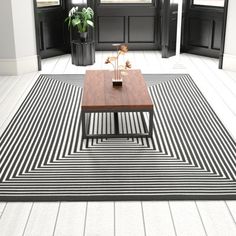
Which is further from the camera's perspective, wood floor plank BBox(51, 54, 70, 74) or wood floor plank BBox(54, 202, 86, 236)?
wood floor plank BBox(51, 54, 70, 74)

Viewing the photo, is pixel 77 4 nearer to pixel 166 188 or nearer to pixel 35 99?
pixel 35 99

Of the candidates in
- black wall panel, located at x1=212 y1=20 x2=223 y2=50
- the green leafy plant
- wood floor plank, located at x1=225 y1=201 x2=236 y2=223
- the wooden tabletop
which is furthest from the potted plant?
wood floor plank, located at x1=225 y1=201 x2=236 y2=223

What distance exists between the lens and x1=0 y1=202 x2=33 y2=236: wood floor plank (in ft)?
11.0

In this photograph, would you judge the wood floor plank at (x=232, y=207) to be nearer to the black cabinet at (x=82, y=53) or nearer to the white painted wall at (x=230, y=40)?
the white painted wall at (x=230, y=40)

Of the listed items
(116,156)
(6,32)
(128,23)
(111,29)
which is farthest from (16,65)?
(116,156)

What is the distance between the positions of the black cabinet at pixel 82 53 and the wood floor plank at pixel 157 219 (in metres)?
4.64

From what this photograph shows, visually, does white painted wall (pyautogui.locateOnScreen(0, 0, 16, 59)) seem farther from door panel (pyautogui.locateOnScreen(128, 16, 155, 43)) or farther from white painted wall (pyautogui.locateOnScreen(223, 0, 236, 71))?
white painted wall (pyautogui.locateOnScreen(223, 0, 236, 71))

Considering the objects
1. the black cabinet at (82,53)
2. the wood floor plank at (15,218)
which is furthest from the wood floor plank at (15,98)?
the wood floor plank at (15,218)

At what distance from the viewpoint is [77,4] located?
27.1 feet

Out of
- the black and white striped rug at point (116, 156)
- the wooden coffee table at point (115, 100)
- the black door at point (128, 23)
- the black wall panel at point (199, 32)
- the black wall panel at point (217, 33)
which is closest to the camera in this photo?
the black and white striped rug at point (116, 156)

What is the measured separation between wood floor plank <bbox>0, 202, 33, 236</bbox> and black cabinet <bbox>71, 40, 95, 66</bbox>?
14.9ft

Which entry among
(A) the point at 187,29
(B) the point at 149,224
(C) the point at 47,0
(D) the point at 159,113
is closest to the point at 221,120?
(D) the point at 159,113

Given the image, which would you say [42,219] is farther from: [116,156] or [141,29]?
[141,29]

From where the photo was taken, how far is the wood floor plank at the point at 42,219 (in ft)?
11.0
